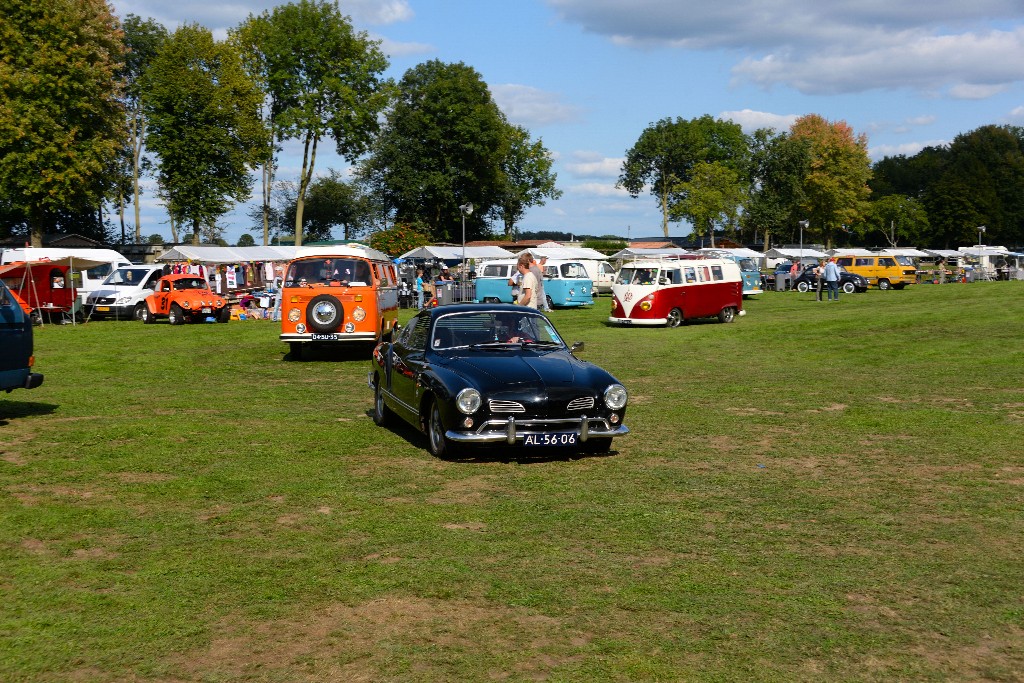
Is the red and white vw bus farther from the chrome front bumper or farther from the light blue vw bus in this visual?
the chrome front bumper

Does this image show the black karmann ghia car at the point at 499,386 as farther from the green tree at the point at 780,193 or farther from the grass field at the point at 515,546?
the green tree at the point at 780,193

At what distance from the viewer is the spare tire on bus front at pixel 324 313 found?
2052 centimetres

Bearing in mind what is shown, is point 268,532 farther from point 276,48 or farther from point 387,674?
point 276,48

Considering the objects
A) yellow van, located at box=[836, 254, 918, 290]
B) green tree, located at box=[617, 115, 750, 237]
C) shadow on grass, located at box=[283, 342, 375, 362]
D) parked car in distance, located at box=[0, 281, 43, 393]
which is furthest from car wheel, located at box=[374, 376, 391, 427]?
green tree, located at box=[617, 115, 750, 237]

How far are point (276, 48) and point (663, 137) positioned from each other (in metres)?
64.5

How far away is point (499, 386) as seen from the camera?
9.91 metres

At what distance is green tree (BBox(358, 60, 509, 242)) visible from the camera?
3036 inches

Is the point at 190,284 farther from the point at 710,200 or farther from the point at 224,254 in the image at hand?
the point at 710,200

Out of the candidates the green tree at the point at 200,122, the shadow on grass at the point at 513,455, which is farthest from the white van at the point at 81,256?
the shadow on grass at the point at 513,455

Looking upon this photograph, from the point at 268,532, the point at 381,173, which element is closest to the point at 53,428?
the point at 268,532

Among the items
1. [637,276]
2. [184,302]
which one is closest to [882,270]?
[637,276]

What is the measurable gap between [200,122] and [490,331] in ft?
184

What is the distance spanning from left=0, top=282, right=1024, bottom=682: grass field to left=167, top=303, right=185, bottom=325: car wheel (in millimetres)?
19873

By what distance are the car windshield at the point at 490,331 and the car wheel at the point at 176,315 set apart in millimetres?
24798
